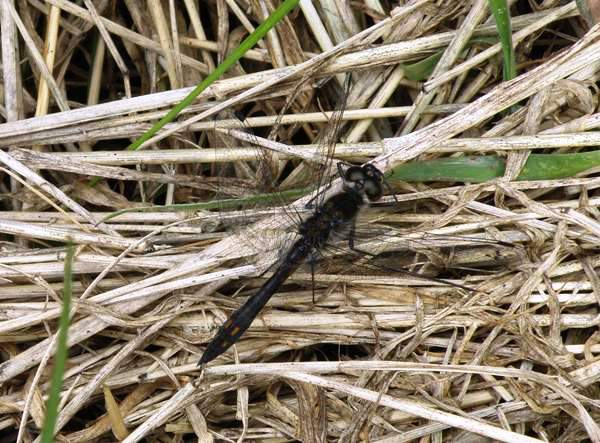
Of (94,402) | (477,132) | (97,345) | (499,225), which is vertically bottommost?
(94,402)

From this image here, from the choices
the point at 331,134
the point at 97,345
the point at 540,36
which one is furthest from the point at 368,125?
the point at 97,345

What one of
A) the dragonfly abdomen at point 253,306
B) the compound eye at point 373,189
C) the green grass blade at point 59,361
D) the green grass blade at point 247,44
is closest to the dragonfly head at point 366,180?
the compound eye at point 373,189

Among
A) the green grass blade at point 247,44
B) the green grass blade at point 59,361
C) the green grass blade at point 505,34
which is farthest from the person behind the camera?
the green grass blade at point 505,34

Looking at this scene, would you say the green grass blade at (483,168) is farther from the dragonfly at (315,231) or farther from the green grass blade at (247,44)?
the green grass blade at (247,44)

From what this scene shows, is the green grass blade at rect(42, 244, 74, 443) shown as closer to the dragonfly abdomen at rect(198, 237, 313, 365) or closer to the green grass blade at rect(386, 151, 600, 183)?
the dragonfly abdomen at rect(198, 237, 313, 365)

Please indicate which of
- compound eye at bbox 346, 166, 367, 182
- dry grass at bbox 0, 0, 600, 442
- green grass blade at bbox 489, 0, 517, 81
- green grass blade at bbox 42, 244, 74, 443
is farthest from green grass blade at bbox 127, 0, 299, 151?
green grass blade at bbox 42, 244, 74, 443

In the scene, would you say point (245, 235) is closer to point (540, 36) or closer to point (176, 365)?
point (176, 365)
